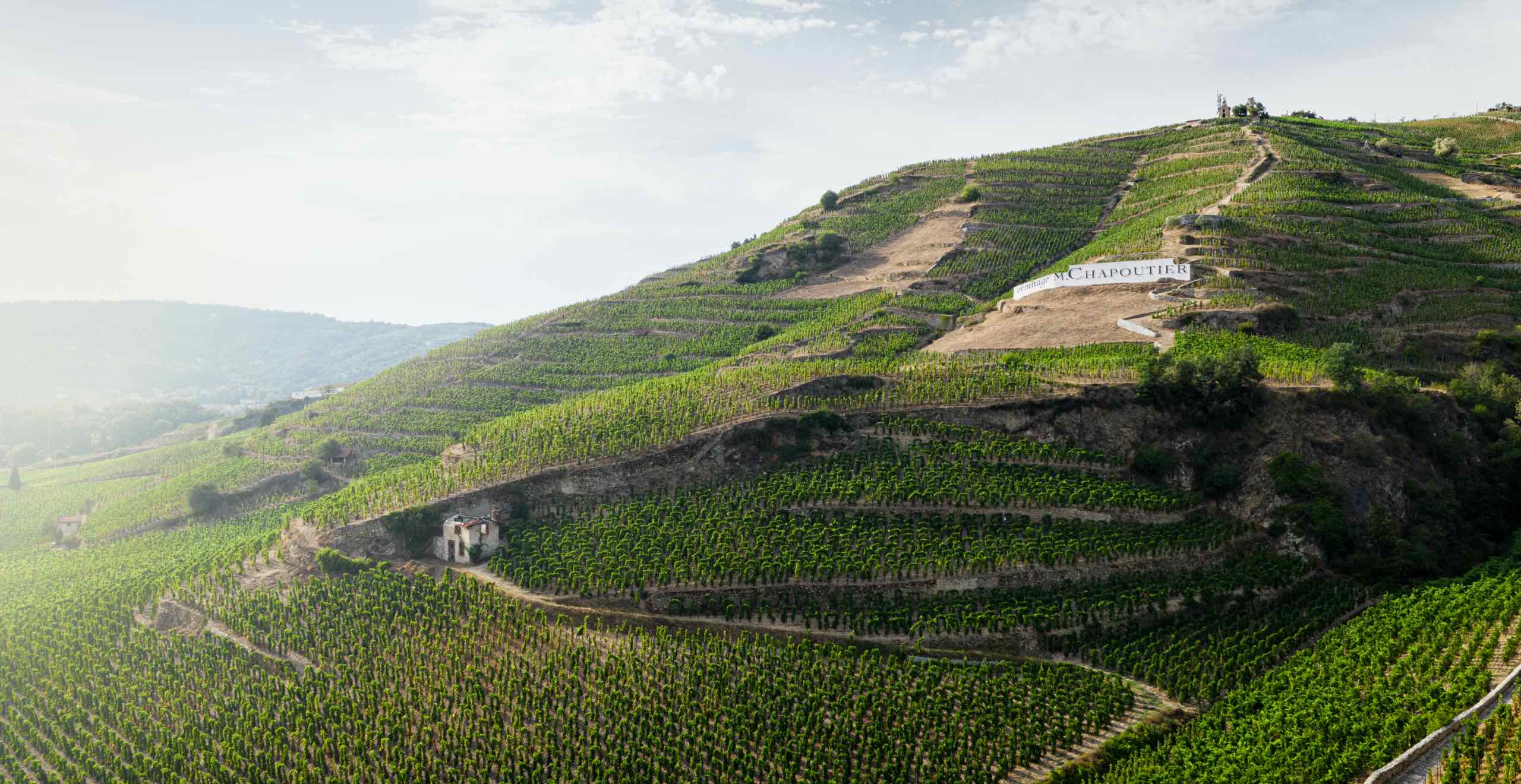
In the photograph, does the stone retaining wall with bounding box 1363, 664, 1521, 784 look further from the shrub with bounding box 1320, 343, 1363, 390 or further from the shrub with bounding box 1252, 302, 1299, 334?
the shrub with bounding box 1252, 302, 1299, 334

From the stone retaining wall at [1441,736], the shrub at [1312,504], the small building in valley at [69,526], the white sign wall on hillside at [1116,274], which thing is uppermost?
the white sign wall on hillside at [1116,274]

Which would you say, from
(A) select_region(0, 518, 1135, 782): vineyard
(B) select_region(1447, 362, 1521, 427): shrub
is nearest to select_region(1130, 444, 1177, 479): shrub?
(A) select_region(0, 518, 1135, 782): vineyard

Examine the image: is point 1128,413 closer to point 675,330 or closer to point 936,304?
point 936,304

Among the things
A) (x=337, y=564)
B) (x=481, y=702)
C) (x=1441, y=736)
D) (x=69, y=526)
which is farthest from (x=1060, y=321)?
(x=69, y=526)

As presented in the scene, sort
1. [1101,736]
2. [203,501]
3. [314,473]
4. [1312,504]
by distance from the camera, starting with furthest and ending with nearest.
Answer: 1. [314,473]
2. [203,501]
3. [1312,504]
4. [1101,736]

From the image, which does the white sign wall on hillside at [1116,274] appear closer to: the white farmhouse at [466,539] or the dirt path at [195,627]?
the white farmhouse at [466,539]

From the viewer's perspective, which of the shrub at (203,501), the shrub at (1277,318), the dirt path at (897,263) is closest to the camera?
the shrub at (1277,318)

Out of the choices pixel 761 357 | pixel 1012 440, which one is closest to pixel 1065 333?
pixel 1012 440

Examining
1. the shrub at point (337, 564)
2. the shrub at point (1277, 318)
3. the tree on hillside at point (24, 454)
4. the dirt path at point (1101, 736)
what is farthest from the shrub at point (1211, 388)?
the tree on hillside at point (24, 454)

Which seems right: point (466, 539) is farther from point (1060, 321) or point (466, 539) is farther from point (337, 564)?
point (1060, 321)
